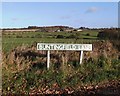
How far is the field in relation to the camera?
12.9 metres

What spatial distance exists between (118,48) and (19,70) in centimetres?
760

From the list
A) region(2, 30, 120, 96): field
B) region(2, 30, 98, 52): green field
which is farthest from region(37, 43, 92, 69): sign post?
region(2, 30, 98, 52): green field

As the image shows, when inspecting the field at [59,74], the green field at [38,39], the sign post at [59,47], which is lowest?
the field at [59,74]

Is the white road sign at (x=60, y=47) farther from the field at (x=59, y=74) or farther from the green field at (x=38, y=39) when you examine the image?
the green field at (x=38, y=39)

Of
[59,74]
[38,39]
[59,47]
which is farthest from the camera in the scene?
[38,39]

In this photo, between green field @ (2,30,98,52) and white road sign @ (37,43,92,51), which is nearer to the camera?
white road sign @ (37,43,92,51)

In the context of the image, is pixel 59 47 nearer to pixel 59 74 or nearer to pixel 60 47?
pixel 60 47

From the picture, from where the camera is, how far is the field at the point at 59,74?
12.9m

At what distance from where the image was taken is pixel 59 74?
1444cm

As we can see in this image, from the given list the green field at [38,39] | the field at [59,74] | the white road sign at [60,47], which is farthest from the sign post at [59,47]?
the green field at [38,39]

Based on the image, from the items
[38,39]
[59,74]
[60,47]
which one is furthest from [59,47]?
[38,39]

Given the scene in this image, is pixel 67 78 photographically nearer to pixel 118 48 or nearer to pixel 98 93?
pixel 98 93

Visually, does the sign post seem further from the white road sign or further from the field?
the field

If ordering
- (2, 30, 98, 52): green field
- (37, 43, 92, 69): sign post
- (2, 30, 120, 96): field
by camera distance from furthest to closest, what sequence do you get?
1. (2, 30, 98, 52): green field
2. (37, 43, 92, 69): sign post
3. (2, 30, 120, 96): field
